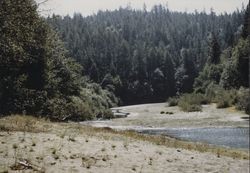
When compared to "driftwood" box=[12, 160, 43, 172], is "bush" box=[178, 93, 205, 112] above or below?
above

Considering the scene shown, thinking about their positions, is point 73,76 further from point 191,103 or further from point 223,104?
point 191,103

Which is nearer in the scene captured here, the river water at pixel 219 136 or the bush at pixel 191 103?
the river water at pixel 219 136

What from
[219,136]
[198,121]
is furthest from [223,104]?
[219,136]

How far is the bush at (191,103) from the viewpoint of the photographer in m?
92.5

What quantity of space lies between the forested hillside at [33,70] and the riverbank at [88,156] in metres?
4.37

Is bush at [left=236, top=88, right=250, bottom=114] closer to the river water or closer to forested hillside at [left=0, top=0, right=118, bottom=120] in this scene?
the river water

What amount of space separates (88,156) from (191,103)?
8116cm

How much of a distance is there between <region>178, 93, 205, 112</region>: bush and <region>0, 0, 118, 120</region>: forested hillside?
1585 centimetres

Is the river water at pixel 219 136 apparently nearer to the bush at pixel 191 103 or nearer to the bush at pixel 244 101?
the bush at pixel 244 101

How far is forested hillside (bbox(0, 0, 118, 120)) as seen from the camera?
23391mm

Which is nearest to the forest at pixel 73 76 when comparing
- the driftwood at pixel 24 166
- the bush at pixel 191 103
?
the bush at pixel 191 103

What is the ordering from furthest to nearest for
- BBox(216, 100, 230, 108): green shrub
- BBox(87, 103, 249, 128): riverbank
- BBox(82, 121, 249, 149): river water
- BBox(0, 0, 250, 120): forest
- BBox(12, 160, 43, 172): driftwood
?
BBox(216, 100, 230, 108): green shrub, BBox(87, 103, 249, 128): riverbank, BBox(82, 121, 249, 149): river water, BBox(0, 0, 250, 120): forest, BBox(12, 160, 43, 172): driftwood

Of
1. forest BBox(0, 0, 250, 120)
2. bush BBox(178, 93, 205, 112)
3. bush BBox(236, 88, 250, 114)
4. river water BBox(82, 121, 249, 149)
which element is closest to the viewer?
forest BBox(0, 0, 250, 120)

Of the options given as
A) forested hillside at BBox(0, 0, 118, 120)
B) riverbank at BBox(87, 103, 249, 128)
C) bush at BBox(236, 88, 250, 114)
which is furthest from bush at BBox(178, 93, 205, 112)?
forested hillside at BBox(0, 0, 118, 120)
